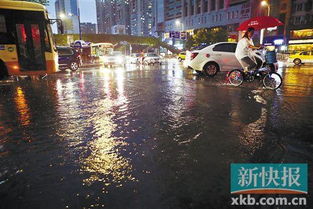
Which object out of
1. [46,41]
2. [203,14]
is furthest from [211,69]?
[203,14]

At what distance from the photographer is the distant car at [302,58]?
24078 millimetres

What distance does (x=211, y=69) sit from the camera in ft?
43.2

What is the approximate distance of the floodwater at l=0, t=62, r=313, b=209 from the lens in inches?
98.0

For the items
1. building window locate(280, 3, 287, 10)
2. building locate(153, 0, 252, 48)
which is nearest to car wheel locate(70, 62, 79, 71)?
building locate(153, 0, 252, 48)

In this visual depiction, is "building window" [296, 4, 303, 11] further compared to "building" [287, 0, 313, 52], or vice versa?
"building window" [296, 4, 303, 11]

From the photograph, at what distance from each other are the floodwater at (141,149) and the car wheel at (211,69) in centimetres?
647

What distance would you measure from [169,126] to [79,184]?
2353 mm

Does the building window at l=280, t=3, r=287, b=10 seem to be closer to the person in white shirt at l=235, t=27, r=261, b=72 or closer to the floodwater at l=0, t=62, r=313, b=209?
the person in white shirt at l=235, t=27, r=261, b=72

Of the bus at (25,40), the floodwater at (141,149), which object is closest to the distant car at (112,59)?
the bus at (25,40)

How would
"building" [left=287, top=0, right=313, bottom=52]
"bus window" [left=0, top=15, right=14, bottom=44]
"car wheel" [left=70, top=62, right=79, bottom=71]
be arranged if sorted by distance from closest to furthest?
"bus window" [left=0, top=15, right=14, bottom=44], "car wheel" [left=70, top=62, right=79, bottom=71], "building" [left=287, top=0, right=313, bottom=52]

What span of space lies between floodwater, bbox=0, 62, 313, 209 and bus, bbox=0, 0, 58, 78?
6473 mm

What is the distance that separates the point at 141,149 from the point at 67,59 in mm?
19306

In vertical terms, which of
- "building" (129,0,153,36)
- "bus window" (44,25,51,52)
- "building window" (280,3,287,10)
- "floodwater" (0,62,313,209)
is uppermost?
"building" (129,0,153,36)

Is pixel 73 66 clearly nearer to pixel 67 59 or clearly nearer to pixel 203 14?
pixel 67 59
